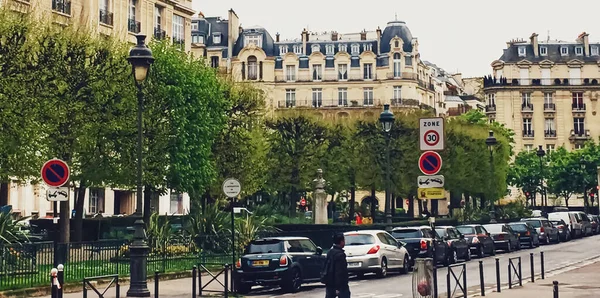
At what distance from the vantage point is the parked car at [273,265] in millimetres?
24219

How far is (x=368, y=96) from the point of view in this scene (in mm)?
98062

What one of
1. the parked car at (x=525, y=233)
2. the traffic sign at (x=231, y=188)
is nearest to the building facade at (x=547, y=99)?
the parked car at (x=525, y=233)

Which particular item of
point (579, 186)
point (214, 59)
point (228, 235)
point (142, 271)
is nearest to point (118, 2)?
point (228, 235)

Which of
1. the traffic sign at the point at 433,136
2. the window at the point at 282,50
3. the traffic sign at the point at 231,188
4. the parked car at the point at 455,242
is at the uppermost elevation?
the window at the point at 282,50

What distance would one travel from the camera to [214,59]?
99.2 metres

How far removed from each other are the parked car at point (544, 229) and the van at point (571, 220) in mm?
4121

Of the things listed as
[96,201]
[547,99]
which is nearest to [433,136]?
[96,201]

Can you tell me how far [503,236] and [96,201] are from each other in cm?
2562

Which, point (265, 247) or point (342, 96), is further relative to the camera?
point (342, 96)

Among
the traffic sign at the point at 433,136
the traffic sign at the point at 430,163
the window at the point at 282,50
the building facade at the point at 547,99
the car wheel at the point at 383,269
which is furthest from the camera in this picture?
the building facade at the point at 547,99

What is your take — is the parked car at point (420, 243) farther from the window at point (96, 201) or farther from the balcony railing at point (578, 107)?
the balcony railing at point (578, 107)

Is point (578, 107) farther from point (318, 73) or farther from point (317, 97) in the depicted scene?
point (317, 97)

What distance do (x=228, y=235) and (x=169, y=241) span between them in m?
3.00

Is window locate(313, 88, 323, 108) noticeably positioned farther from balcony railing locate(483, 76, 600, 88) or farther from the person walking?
the person walking
